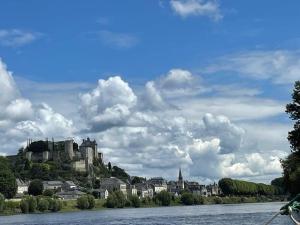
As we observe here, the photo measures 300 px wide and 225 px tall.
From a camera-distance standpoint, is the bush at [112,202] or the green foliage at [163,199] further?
the green foliage at [163,199]

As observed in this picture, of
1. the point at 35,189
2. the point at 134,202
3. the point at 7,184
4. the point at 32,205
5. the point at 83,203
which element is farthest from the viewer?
the point at 35,189

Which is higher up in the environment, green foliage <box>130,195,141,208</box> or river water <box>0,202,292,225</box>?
green foliage <box>130,195,141,208</box>

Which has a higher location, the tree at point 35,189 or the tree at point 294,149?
the tree at point 35,189

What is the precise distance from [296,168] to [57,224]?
44.2m

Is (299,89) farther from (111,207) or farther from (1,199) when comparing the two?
(111,207)

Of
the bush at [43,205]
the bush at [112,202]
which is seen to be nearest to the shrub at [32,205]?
the bush at [43,205]

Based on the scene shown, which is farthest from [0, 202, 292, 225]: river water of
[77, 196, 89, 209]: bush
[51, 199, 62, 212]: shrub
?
[77, 196, 89, 209]: bush

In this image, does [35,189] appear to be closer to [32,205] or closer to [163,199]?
[163,199]

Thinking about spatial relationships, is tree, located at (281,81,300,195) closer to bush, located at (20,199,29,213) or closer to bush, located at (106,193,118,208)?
bush, located at (20,199,29,213)

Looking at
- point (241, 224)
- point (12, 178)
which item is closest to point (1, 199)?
point (12, 178)

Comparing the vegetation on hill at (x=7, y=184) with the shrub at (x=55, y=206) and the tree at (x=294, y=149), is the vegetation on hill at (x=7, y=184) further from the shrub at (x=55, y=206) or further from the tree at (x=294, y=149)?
the tree at (x=294, y=149)

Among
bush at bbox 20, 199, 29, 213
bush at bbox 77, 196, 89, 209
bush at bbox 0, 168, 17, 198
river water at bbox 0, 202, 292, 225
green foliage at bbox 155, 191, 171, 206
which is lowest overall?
river water at bbox 0, 202, 292, 225

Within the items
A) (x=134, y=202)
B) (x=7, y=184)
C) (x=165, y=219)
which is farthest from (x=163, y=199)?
(x=165, y=219)

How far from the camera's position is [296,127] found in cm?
6153
